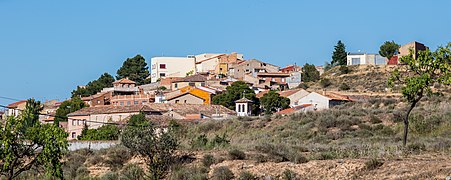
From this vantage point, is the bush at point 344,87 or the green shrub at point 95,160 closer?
the green shrub at point 95,160

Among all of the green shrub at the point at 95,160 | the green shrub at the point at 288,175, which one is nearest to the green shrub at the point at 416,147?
the green shrub at the point at 288,175

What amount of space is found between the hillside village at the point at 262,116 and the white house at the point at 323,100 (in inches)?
4.6

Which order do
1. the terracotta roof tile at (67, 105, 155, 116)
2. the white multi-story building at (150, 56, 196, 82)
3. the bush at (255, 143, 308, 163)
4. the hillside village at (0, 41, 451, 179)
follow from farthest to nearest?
the white multi-story building at (150, 56, 196, 82) < the terracotta roof tile at (67, 105, 155, 116) < the hillside village at (0, 41, 451, 179) < the bush at (255, 143, 308, 163)

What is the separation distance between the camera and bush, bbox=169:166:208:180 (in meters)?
32.9

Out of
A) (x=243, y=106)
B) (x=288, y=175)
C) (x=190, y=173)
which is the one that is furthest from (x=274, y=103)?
(x=288, y=175)

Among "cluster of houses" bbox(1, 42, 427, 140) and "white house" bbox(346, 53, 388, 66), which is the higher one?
"white house" bbox(346, 53, 388, 66)

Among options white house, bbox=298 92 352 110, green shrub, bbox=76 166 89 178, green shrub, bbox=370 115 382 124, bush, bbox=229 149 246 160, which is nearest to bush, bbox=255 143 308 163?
bush, bbox=229 149 246 160

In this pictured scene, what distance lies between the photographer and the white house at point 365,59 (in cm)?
10581

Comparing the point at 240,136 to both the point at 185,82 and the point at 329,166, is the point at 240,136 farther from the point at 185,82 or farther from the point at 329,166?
the point at 185,82

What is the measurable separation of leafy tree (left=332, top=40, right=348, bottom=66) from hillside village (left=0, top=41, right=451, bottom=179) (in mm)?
805

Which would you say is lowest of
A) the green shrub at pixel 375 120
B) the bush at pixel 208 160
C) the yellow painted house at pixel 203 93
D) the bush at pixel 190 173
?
the bush at pixel 190 173

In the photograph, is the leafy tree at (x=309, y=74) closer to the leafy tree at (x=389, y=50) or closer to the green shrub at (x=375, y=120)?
the leafy tree at (x=389, y=50)

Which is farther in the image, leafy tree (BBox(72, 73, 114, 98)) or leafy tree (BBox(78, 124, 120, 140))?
leafy tree (BBox(72, 73, 114, 98))

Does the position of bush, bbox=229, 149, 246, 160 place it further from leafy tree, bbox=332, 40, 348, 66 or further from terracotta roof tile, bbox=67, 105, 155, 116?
leafy tree, bbox=332, 40, 348, 66
